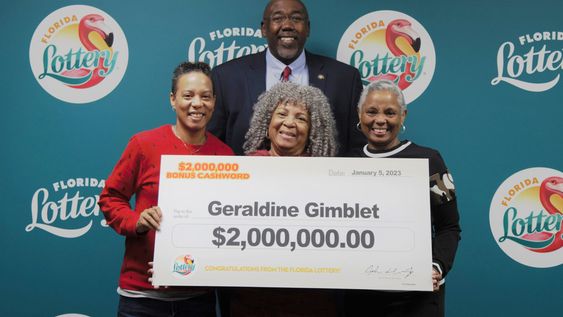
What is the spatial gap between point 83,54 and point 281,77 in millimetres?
1052

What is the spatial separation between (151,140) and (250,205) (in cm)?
42

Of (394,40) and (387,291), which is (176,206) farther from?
(394,40)

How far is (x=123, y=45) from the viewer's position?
106 inches

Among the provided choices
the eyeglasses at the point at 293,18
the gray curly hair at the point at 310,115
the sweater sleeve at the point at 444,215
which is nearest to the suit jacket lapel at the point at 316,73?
the eyeglasses at the point at 293,18

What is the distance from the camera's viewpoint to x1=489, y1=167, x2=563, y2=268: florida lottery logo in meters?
2.65

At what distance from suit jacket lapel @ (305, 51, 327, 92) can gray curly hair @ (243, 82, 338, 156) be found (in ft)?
1.63

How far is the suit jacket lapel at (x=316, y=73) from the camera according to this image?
2402 mm

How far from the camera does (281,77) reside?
8.02 ft

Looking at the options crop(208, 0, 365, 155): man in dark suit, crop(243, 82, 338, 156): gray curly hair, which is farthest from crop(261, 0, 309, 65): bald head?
crop(243, 82, 338, 156): gray curly hair

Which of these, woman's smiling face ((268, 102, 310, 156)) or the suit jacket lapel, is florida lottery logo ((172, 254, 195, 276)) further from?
the suit jacket lapel

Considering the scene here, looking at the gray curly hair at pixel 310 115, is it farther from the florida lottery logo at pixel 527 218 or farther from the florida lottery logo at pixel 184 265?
the florida lottery logo at pixel 527 218

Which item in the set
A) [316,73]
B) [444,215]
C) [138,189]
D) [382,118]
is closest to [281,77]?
[316,73]

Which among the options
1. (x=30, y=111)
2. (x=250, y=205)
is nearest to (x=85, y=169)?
(x=30, y=111)

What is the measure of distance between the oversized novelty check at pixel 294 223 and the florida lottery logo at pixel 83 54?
47.0 inches
